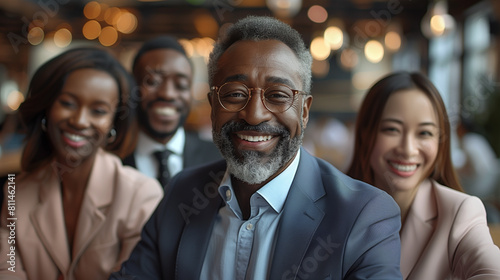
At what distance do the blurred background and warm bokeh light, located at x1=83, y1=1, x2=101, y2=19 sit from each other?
0.02 m

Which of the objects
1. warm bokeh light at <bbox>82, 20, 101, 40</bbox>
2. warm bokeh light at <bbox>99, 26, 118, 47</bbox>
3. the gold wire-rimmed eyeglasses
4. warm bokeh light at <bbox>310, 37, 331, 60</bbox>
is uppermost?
warm bokeh light at <bbox>82, 20, 101, 40</bbox>

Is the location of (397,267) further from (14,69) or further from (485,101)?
(14,69)

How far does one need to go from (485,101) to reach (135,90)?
4427 mm

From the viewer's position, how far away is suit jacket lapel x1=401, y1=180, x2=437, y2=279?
1503 mm

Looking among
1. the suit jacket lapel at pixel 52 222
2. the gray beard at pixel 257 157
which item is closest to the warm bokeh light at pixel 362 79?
the suit jacket lapel at pixel 52 222

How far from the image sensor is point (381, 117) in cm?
159

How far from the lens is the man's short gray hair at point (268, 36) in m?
1.36

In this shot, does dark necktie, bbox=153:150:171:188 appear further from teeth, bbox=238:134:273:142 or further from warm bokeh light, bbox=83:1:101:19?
warm bokeh light, bbox=83:1:101:19

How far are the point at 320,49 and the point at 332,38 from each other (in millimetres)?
982

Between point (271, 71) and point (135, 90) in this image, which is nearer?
point (271, 71)

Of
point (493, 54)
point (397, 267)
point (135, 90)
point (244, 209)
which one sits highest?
point (493, 54)

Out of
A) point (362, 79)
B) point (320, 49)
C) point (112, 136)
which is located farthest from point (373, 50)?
point (362, 79)

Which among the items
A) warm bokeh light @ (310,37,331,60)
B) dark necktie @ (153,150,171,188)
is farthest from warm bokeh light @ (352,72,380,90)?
dark necktie @ (153,150,171,188)

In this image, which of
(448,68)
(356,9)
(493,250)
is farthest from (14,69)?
(493,250)
